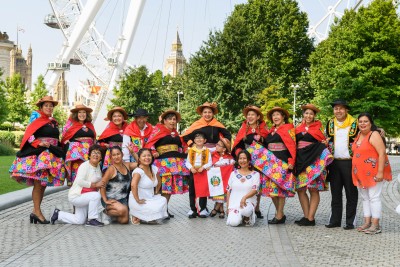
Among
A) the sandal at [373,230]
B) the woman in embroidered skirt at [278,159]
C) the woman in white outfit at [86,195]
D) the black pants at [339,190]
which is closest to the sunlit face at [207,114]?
the woman in embroidered skirt at [278,159]

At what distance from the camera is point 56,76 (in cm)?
6006

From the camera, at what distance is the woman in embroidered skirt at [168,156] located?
10906mm

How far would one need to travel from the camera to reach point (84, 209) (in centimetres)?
990

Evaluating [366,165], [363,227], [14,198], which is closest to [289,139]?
[366,165]

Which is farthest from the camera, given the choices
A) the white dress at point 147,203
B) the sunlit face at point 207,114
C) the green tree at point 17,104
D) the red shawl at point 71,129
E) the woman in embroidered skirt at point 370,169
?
the green tree at point 17,104

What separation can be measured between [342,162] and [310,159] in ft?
1.67

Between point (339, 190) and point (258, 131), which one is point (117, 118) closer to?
point (258, 131)

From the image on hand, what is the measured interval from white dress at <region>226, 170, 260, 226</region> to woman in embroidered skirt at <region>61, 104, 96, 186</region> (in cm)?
256

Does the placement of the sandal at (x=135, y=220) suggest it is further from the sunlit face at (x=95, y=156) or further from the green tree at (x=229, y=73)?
the green tree at (x=229, y=73)

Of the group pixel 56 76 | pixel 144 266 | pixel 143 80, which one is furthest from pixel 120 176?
pixel 56 76

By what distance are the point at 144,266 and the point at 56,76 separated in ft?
182

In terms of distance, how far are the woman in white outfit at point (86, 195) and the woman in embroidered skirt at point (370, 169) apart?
411 centimetres

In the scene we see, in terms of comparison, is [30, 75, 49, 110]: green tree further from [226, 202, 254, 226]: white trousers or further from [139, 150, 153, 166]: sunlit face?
[226, 202, 254, 226]: white trousers

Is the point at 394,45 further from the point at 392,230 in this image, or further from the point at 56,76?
the point at 56,76
